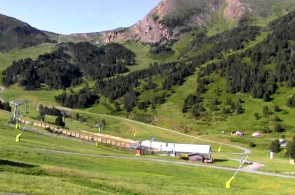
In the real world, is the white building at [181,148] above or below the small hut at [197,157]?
above

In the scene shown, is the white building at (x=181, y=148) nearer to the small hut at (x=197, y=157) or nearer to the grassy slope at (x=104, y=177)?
the small hut at (x=197, y=157)

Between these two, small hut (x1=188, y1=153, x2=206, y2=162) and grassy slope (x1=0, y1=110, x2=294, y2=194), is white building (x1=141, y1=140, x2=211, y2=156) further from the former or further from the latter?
grassy slope (x1=0, y1=110, x2=294, y2=194)

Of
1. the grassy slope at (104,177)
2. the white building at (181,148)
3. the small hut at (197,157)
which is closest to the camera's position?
the grassy slope at (104,177)

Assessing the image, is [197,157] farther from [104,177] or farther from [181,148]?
[104,177]

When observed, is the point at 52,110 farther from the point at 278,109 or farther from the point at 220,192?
the point at 220,192

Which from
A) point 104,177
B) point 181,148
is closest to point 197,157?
point 181,148

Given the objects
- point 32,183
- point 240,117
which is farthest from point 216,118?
point 32,183

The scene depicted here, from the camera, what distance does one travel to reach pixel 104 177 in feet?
127

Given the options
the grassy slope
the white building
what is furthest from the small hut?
the grassy slope

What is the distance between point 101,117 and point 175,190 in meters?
160

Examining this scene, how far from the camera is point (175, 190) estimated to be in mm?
36938

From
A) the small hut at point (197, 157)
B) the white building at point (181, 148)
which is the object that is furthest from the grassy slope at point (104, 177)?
the white building at point (181, 148)

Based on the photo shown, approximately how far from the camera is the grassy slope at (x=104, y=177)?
27.8 meters

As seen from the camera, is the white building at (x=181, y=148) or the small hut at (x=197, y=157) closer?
the small hut at (x=197, y=157)
